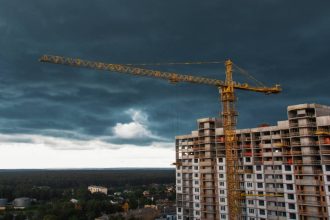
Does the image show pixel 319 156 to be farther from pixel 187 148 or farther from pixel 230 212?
pixel 187 148

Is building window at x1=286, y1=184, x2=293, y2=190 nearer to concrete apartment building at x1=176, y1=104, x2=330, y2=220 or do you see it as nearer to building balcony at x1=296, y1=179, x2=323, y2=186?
concrete apartment building at x1=176, y1=104, x2=330, y2=220

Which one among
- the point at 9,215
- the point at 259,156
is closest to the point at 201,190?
the point at 259,156

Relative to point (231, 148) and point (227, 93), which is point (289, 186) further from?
point (227, 93)

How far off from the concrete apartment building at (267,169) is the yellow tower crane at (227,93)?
3.41m

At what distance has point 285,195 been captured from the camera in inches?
3438

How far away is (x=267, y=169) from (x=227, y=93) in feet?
89.1

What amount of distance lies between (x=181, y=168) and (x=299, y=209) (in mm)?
44460

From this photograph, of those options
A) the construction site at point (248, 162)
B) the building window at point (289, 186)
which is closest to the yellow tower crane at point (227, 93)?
the construction site at point (248, 162)

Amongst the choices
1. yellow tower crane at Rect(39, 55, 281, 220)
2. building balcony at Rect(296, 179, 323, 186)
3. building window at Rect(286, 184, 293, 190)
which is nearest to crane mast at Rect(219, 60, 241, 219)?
yellow tower crane at Rect(39, 55, 281, 220)

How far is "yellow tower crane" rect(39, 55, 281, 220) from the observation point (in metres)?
93.4

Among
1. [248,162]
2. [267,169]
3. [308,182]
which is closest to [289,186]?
[308,182]

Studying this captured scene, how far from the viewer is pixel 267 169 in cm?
9300

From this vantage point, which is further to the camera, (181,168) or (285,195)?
(181,168)

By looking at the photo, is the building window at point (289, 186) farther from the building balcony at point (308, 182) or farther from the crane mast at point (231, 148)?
the crane mast at point (231, 148)
